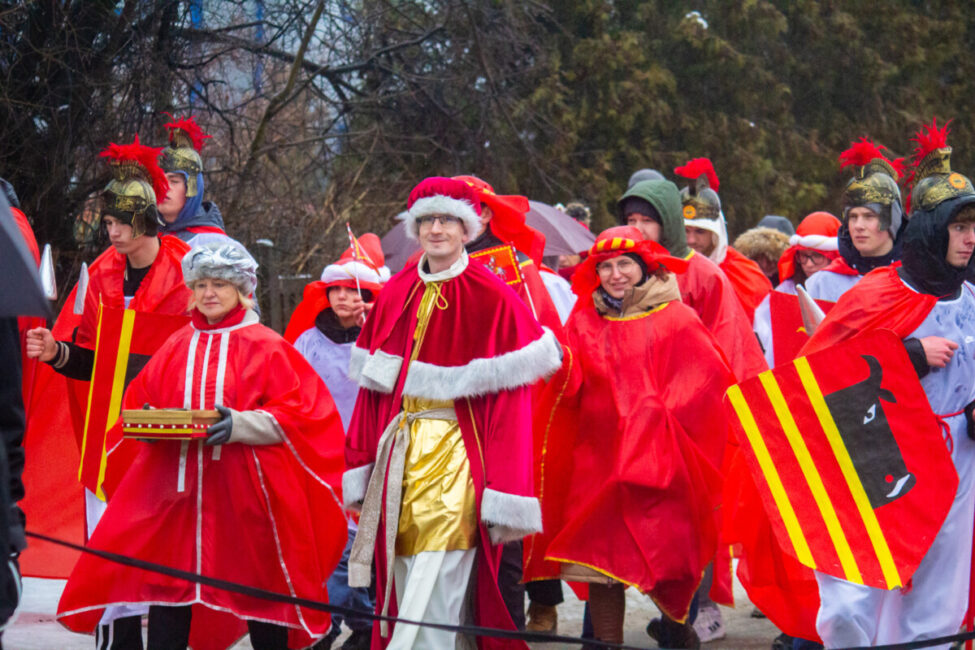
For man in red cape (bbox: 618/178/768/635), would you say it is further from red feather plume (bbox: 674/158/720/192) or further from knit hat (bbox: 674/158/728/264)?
red feather plume (bbox: 674/158/720/192)

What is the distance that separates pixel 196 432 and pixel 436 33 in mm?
10105

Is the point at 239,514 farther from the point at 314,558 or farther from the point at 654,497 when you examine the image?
the point at 654,497

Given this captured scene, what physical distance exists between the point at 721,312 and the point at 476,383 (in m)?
2.60

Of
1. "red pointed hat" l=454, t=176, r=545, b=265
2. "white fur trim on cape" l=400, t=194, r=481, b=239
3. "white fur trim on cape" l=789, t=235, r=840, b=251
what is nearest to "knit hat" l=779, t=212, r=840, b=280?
"white fur trim on cape" l=789, t=235, r=840, b=251

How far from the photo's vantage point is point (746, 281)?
358 inches

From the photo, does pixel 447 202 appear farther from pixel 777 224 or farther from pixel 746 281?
pixel 777 224

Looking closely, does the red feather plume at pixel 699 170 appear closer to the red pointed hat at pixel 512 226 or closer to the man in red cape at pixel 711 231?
the man in red cape at pixel 711 231

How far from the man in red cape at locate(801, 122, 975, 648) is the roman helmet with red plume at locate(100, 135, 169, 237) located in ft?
12.2

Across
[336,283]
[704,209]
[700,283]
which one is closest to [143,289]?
[336,283]

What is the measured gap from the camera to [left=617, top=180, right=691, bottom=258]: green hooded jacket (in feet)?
24.5

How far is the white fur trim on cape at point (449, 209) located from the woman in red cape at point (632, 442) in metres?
1.12

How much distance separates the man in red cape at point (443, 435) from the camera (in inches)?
200

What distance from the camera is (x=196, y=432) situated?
17.5 feet

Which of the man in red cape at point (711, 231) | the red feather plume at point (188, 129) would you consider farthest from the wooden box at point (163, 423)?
the man in red cape at point (711, 231)
